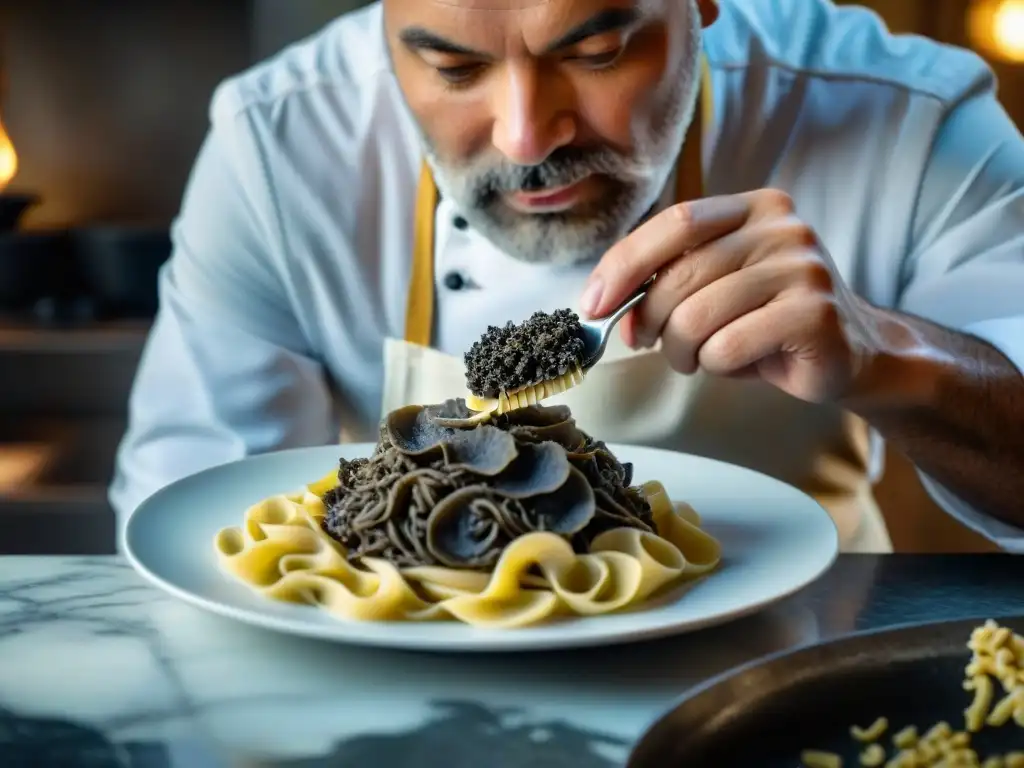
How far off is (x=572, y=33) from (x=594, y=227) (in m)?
0.34

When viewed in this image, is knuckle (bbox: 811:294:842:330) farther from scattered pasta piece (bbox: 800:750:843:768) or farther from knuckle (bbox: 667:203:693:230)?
scattered pasta piece (bbox: 800:750:843:768)

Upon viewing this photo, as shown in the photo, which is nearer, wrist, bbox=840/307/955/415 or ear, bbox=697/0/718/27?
wrist, bbox=840/307/955/415

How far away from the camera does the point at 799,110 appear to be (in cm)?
198

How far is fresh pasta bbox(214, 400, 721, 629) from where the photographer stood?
987 mm

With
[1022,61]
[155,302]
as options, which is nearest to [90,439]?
[155,302]

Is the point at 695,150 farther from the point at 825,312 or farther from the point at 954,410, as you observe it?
the point at 825,312

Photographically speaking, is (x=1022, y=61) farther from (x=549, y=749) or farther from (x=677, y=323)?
(x=549, y=749)

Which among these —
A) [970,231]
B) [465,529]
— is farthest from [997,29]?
[465,529]

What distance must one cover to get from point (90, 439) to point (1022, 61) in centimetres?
260

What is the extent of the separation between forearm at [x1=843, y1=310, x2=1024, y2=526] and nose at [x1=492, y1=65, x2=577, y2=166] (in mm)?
445

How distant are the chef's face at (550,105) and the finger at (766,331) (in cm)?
39

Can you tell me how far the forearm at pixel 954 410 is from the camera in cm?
145

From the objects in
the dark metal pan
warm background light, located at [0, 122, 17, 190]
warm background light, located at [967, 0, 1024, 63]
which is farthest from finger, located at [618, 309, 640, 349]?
warm background light, located at [0, 122, 17, 190]

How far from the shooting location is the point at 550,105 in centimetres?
149
